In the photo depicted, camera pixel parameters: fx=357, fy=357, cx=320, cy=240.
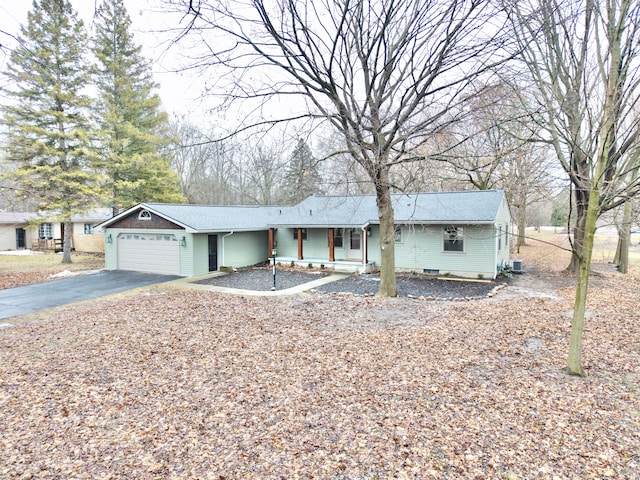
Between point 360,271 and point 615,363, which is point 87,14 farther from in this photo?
point 360,271

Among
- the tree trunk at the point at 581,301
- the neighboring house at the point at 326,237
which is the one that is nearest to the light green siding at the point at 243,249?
the neighboring house at the point at 326,237

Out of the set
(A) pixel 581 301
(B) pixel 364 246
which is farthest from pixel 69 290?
(A) pixel 581 301

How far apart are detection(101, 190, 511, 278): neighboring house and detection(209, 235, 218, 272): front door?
5cm

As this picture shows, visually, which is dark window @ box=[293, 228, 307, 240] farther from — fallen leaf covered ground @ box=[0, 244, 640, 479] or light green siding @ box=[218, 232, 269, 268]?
fallen leaf covered ground @ box=[0, 244, 640, 479]

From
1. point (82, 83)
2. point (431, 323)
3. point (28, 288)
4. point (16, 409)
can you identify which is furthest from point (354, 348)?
point (82, 83)

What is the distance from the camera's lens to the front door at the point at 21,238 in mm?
27500

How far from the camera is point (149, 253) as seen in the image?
16.8 metres

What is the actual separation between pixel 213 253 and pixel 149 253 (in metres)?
2.94

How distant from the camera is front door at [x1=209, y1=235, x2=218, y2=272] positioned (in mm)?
16891

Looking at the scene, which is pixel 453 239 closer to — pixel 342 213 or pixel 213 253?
pixel 342 213

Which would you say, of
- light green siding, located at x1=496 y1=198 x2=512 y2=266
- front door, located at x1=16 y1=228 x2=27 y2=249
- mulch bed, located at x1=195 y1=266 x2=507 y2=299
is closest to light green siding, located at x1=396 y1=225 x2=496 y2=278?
mulch bed, located at x1=195 y1=266 x2=507 y2=299

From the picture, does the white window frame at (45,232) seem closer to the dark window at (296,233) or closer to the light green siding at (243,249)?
the light green siding at (243,249)

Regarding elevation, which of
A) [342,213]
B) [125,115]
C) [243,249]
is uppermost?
[125,115]

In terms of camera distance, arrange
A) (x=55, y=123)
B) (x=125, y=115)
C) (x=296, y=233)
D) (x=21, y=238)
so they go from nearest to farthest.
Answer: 1. (x=55, y=123)
2. (x=296, y=233)
3. (x=125, y=115)
4. (x=21, y=238)
